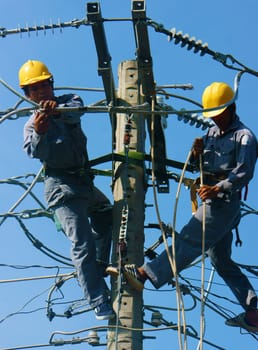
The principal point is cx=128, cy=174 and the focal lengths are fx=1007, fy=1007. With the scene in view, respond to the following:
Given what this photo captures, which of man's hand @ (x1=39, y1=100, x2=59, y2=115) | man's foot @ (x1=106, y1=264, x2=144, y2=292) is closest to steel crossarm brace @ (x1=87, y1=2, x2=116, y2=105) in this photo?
man's hand @ (x1=39, y1=100, x2=59, y2=115)

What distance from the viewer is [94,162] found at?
8.50 meters

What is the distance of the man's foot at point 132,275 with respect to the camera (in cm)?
763

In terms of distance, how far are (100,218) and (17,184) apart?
1313mm

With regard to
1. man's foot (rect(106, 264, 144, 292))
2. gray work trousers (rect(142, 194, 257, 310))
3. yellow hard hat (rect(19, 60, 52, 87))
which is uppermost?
yellow hard hat (rect(19, 60, 52, 87))

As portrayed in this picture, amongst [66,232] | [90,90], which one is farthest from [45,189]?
[90,90]

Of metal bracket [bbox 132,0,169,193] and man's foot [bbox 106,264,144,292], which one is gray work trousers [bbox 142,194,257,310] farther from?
metal bracket [bbox 132,0,169,193]

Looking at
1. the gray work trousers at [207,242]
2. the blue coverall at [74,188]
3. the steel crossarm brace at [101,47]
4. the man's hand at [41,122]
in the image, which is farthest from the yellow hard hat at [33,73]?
the gray work trousers at [207,242]

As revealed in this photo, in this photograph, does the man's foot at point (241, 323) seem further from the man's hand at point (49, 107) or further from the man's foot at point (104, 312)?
the man's hand at point (49, 107)

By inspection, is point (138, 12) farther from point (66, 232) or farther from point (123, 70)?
point (66, 232)

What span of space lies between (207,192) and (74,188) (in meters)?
1.07

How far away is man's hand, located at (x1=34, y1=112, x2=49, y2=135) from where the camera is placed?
782cm

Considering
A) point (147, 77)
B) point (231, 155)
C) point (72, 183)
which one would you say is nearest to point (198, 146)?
point (231, 155)

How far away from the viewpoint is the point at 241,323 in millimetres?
8523

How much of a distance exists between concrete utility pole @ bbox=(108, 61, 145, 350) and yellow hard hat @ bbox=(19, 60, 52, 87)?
0.67 metres
